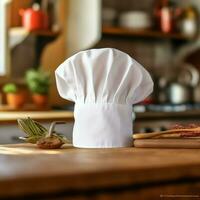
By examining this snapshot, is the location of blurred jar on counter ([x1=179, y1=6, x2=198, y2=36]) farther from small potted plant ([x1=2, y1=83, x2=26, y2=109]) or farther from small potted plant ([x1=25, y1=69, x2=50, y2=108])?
small potted plant ([x1=2, y1=83, x2=26, y2=109])

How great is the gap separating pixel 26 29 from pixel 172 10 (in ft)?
4.05

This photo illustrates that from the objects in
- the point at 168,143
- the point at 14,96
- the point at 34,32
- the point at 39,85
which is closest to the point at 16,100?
the point at 14,96

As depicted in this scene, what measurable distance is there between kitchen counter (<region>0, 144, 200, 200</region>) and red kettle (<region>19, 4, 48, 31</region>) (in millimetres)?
1991

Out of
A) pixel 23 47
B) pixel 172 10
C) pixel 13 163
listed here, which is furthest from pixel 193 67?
pixel 13 163

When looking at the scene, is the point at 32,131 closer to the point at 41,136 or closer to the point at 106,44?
the point at 41,136

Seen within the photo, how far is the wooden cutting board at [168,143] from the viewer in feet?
3.52

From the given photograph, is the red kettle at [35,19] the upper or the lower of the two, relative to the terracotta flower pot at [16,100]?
upper

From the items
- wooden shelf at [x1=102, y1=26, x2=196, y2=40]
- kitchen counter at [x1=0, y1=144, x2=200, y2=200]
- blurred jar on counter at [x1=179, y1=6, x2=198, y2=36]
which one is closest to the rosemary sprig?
kitchen counter at [x1=0, y1=144, x2=200, y2=200]

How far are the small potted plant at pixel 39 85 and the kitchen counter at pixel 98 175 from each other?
1.93 meters

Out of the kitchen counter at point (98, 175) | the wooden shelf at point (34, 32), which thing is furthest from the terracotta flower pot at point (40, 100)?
the kitchen counter at point (98, 175)

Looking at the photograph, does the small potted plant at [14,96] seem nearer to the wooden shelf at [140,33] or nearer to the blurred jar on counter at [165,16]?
the wooden shelf at [140,33]

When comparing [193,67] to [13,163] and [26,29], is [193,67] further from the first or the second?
[13,163]

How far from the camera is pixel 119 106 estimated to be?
1095 mm

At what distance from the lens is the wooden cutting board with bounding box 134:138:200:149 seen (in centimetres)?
107
